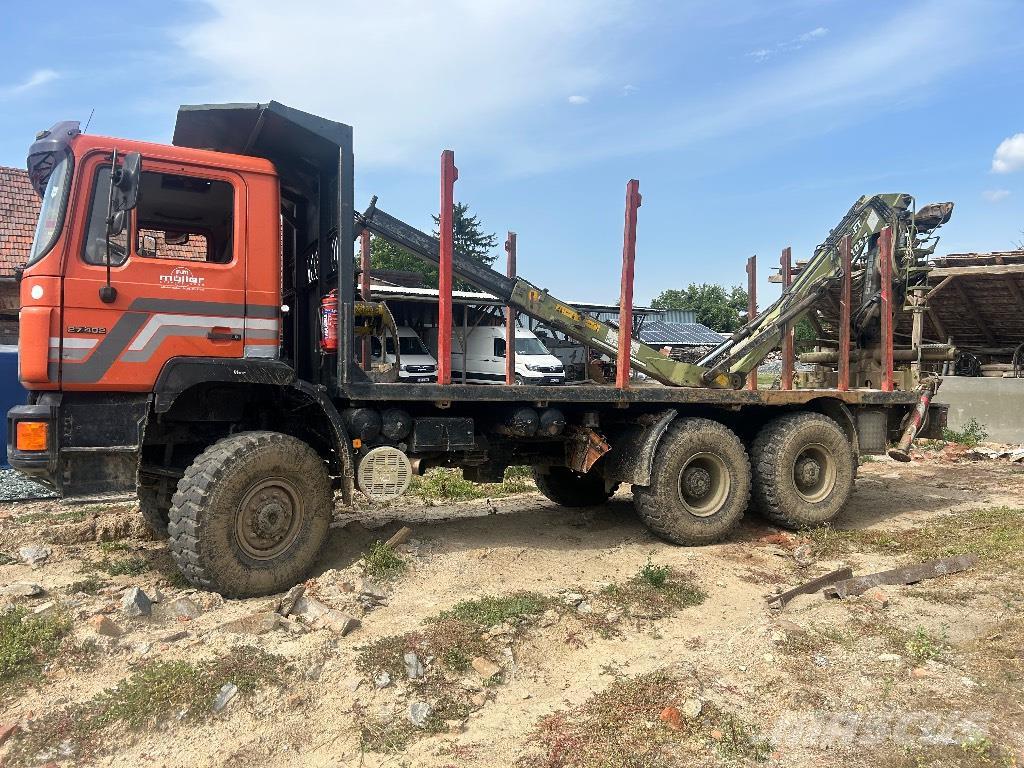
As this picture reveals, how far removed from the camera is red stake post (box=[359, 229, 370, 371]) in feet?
19.4

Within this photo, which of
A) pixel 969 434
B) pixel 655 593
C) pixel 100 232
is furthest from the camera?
pixel 969 434

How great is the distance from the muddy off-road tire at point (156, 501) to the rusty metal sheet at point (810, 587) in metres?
4.59

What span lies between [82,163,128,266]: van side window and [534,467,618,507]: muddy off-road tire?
189 inches

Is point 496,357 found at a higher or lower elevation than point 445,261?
lower

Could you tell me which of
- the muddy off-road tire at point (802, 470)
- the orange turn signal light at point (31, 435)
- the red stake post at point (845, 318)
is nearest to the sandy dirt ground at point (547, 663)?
the muddy off-road tire at point (802, 470)

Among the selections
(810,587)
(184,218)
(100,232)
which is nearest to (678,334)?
(810,587)

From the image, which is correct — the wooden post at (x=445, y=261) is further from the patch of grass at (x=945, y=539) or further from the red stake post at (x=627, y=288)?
the patch of grass at (x=945, y=539)

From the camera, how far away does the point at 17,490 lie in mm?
8789

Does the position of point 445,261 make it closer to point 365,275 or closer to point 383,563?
point 365,275

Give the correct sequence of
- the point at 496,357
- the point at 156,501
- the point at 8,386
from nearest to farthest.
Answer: the point at 156,501
the point at 8,386
the point at 496,357

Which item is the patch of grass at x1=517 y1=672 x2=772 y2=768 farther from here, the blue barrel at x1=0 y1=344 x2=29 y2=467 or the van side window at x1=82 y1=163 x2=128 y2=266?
the blue barrel at x1=0 y1=344 x2=29 y2=467

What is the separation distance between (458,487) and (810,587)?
4.65m

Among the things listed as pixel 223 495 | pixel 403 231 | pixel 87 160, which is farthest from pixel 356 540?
pixel 87 160

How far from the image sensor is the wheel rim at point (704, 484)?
655 centimetres
